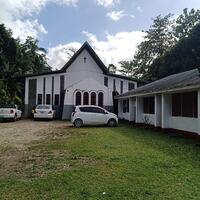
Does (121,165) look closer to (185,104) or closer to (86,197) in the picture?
(86,197)

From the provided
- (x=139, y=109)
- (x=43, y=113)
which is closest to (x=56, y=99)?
(x=43, y=113)

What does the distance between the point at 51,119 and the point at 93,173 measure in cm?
2250

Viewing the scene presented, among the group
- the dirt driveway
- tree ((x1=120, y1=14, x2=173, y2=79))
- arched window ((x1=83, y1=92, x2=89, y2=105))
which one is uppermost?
tree ((x1=120, y1=14, x2=173, y2=79))

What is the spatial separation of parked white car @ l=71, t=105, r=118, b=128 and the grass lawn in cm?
1064

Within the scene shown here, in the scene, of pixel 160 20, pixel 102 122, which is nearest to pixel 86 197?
pixel 102 122

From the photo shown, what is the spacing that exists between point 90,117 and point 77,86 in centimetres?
998

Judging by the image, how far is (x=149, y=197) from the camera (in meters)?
5.64

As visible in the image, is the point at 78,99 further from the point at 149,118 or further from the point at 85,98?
the point at 149,118

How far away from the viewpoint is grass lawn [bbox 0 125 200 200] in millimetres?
5926

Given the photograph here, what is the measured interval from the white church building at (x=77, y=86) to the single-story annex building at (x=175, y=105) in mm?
8619

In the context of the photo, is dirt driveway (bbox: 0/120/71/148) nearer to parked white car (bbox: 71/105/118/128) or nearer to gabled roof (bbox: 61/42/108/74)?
parked white car (bbox: 71/105/118/128)

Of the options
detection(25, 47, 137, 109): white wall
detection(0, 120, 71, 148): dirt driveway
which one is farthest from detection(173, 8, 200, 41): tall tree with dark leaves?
detection(0, 120, 71, 148): dirt driveway

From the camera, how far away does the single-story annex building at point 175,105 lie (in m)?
15.1

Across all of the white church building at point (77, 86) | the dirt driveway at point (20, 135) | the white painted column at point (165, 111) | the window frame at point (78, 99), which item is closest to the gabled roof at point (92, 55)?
the white church building at point (77, 86)
